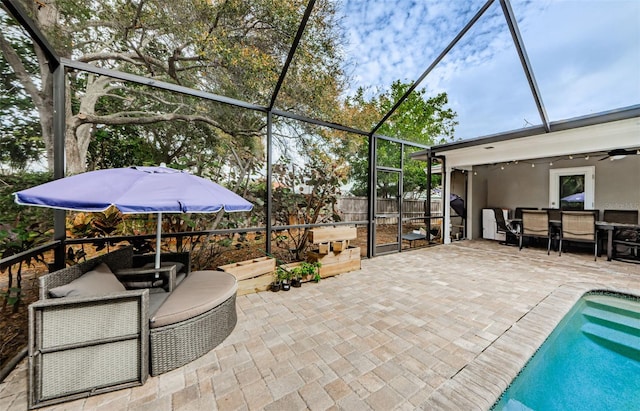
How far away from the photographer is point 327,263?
441 centimetres

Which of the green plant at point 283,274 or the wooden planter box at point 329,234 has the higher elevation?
the wooden planter box at point 329,234

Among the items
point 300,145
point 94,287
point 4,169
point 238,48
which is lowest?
point 94,287

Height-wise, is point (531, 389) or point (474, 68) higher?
point (474, 68)

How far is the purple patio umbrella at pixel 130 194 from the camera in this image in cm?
170

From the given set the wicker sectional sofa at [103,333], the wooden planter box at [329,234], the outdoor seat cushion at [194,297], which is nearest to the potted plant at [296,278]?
the wooden planter box at [329,234]

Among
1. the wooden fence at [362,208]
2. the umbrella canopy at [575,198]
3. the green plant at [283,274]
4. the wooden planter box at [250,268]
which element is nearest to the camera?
the wooden planter box at [250,268]

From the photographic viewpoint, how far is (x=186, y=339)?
2.08 meters

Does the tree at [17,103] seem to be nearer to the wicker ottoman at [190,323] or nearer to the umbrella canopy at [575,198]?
the wicker ottoman at [190,323]

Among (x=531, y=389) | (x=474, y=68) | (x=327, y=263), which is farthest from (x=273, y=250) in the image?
(x=474, y=68)

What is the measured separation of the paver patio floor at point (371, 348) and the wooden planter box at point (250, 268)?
1.08 feet

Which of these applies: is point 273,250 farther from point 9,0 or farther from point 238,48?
point 9,0

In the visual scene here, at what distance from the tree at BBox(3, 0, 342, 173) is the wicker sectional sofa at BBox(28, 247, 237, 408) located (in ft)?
6.92

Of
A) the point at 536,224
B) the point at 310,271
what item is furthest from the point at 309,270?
the point at 536,224

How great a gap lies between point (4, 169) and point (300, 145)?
145 inches
